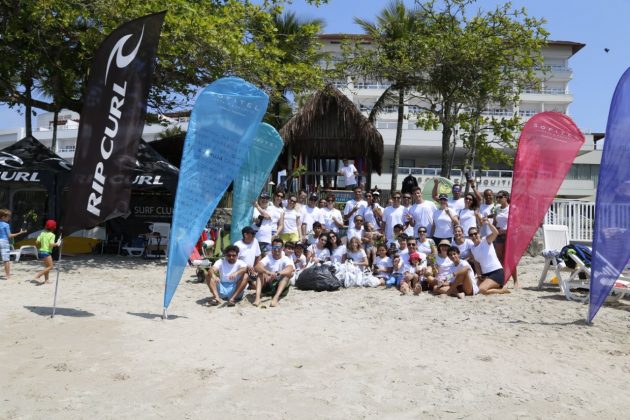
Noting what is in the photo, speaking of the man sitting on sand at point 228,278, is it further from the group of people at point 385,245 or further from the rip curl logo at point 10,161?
the rip curl logo at point 10,161

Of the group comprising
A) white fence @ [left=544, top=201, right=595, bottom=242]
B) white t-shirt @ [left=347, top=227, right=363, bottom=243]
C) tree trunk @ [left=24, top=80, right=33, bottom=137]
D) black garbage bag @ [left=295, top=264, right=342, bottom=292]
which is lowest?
black garbage bag @ [left=295, top=264, right=342, bottom=292]

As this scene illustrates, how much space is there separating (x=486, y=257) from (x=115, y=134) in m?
5.78

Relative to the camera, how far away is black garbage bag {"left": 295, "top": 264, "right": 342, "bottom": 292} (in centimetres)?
970

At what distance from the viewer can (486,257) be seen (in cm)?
945

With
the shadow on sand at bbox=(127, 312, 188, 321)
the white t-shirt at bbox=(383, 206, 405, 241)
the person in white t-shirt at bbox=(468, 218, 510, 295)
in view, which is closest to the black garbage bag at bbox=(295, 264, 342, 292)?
the white t-shirt at bbox=(383, 206, 405, 241)

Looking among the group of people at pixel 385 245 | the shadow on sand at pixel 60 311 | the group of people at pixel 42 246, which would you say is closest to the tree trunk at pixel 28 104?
the group of people at pixel 42 246

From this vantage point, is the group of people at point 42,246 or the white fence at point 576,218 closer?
the group of people at point 42,246

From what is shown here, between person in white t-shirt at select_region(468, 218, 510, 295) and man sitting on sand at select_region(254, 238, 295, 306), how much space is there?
293 centimetres

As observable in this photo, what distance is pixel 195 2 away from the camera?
13672 mm

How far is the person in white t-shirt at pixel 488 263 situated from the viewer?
9352 millimetres

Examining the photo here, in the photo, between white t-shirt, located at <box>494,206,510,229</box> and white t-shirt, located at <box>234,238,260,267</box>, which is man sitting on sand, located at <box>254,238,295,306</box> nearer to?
white t-shirt, located at <box>234,238,260,267</box>

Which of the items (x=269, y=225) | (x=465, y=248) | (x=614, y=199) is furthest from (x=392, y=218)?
(x=614, y=199)

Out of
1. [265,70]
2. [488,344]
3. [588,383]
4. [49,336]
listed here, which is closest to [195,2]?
[265,70]

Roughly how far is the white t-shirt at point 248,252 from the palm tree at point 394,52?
1168cm
